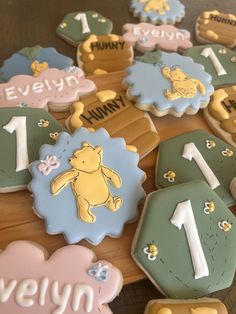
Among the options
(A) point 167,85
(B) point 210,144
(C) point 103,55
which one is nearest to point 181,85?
(A) point 167,85

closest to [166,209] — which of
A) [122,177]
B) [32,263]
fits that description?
[122,177]

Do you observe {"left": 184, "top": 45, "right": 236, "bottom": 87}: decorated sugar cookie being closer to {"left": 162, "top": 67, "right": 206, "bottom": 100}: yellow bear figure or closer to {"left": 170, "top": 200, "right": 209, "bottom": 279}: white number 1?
{"left": 162, "top": 67, "right": 206, "bottom": 100}: yellow bear figure

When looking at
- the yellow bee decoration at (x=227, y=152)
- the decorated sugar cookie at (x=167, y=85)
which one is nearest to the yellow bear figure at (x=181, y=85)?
the decorated sugar cookie at (x=167, y=85)

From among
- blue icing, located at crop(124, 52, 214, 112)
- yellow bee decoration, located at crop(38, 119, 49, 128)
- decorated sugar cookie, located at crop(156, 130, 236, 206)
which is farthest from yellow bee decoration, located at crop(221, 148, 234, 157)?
yellow bee decoration, located at crop(38, 119, 49, 128)

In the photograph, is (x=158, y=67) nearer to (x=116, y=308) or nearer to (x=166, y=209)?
(x=166, y=209)

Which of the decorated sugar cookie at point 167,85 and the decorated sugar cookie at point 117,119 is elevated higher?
the decorated sugar cookie at point 167,85

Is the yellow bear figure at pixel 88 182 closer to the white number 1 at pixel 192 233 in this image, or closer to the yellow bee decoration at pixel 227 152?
the white number 1 at pixel 192 233
